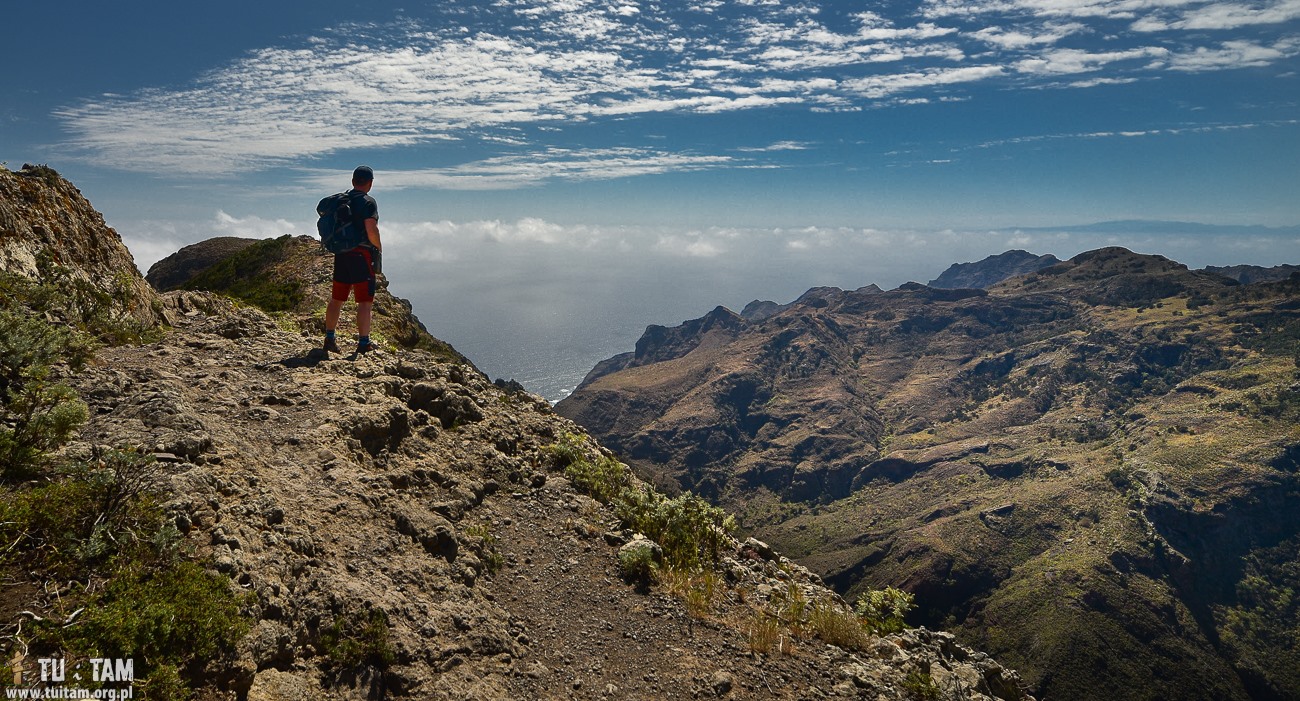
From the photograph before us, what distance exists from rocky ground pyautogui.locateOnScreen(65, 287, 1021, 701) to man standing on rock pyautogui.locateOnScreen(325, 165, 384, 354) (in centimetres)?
86

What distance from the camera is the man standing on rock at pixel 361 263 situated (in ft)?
35.3

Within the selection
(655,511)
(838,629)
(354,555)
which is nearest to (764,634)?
(838,629)

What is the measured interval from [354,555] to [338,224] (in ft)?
20.7

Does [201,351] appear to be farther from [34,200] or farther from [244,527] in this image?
[244,527]

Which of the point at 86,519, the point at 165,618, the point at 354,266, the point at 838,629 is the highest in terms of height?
the point at 354,266

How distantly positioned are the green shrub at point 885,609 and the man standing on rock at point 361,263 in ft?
Result: 34.9

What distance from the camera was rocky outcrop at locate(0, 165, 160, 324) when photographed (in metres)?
11.0

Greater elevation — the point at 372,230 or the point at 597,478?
the point at 372,230

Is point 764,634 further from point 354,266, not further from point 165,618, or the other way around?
point 354,266

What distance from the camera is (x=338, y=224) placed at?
10766 mm

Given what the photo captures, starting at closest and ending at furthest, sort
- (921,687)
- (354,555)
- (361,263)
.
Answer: (354,555) < (921,687) < (361,263)

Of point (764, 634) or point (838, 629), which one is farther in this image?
point (838, 629)

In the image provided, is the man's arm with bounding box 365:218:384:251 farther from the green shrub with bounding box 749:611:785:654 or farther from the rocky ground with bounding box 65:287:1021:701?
the green shrub with bounding box 749:611:785:654

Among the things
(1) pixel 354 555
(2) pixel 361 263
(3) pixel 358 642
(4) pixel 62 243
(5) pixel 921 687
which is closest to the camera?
(3) pixel 358 642
